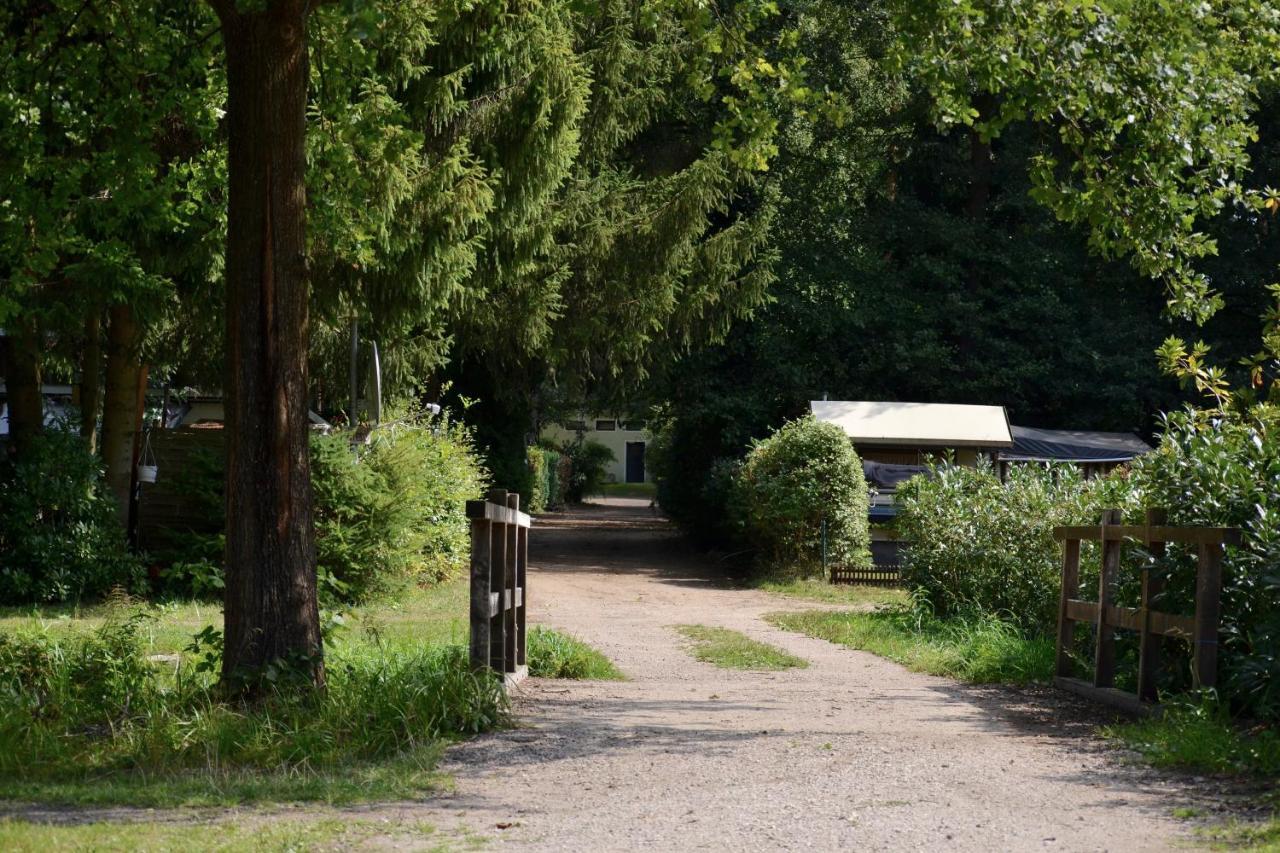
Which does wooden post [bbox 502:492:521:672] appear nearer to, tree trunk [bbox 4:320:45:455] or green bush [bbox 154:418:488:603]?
green bush [bbox 154:418:488:603]

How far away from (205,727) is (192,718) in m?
0.25

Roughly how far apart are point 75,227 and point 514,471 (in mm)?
15786

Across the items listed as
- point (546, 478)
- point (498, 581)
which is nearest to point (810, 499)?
point (498, 581)

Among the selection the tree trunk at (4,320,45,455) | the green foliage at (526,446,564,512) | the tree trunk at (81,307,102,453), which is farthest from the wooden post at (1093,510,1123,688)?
the green foliage at (526,446,564,512)

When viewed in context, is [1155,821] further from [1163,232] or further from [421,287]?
[421,287]

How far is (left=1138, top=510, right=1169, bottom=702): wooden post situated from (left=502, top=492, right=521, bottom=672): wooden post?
12.5 ft

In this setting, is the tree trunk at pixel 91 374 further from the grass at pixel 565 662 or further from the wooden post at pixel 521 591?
the wooden post at pixel 521 591

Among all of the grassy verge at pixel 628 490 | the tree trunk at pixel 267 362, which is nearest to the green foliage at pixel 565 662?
the tree trunk at pixel 267 362

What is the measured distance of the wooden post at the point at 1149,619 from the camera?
841 cm

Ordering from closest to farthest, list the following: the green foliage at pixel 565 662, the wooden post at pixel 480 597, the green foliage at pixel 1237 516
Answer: the green foliage at pixel 1237 516 < the wooden post at pixel 480 597 < the green foliage at pixel 565 662

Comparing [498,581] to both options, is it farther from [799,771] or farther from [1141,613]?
[1141,613]

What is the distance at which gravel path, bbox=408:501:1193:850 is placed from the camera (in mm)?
5383

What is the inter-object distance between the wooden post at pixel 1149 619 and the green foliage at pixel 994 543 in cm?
378

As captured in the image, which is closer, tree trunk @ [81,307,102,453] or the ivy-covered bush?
the ivy-covered bush
